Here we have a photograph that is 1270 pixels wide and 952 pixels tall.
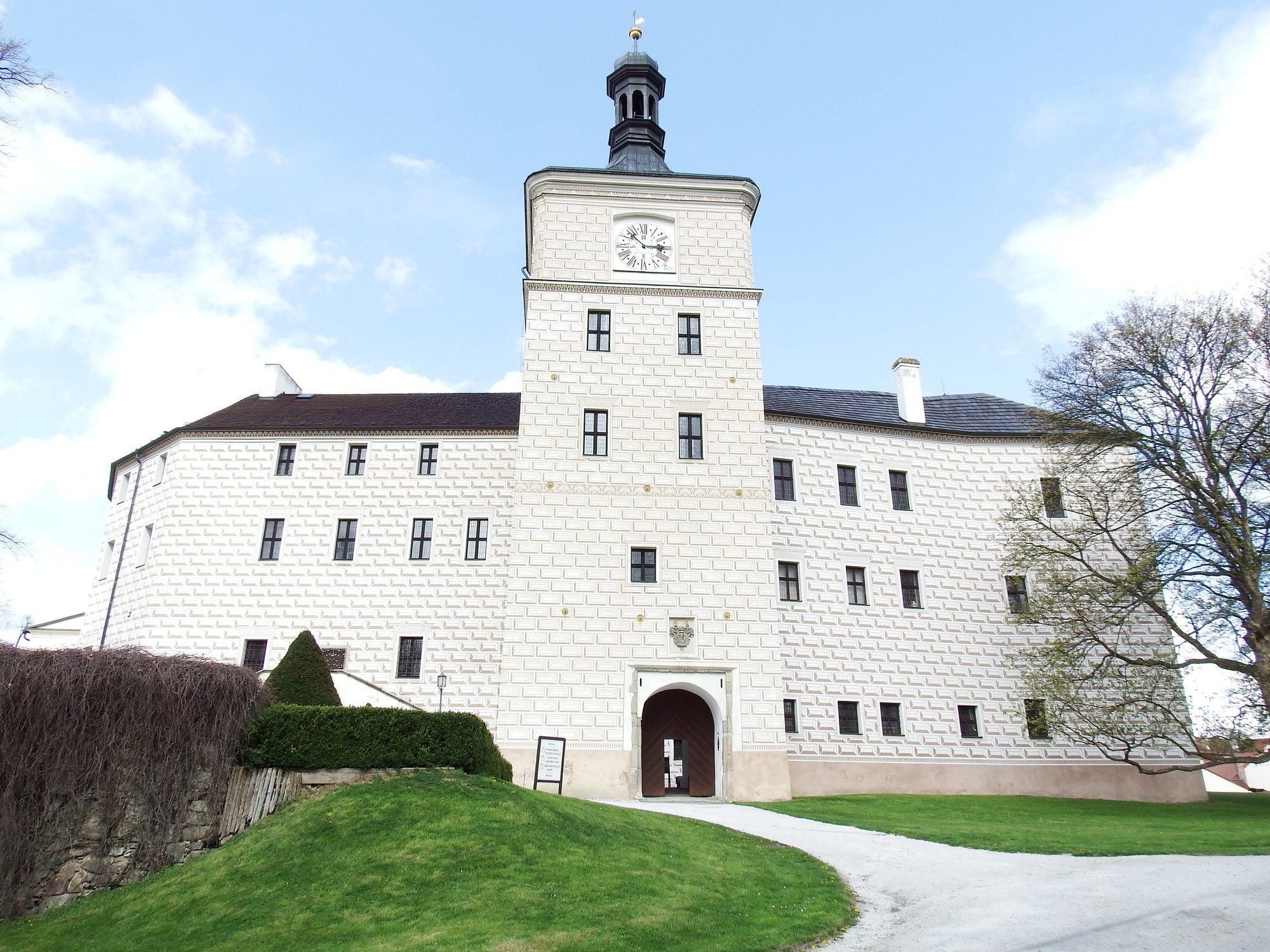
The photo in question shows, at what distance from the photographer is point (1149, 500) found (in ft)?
67.6

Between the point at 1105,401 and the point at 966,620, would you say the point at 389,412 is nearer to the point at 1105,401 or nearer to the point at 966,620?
the point at 966,620

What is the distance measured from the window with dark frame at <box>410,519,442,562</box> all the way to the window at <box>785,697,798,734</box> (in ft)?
32.9

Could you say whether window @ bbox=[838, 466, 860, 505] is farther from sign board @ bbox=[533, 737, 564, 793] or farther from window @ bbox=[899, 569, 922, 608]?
sign board @ bbox=[533, 737, 564, 793]

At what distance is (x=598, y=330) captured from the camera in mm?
22125

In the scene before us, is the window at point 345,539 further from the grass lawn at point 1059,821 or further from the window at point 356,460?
the grass lawn at point 1059,821

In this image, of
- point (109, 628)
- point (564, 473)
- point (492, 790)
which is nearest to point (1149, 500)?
point (564, 473)

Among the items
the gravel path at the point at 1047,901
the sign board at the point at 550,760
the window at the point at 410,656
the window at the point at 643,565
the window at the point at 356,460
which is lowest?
the gravel path at the point at 1047,901

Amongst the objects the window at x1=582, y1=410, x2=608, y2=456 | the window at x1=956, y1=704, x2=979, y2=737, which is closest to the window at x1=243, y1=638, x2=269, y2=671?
the window at x1=582, y1=410, x2=608, y2=456

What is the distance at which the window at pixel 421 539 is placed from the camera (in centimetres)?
2430

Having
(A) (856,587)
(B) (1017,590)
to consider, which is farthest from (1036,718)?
(A) (856,587)

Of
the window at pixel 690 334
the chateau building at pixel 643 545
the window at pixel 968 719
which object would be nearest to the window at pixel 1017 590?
the chateau building at pixel 643 545

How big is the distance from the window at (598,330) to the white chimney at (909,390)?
9227mm

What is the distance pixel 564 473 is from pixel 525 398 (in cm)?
208

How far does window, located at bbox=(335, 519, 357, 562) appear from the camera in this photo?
2425 centimetres
